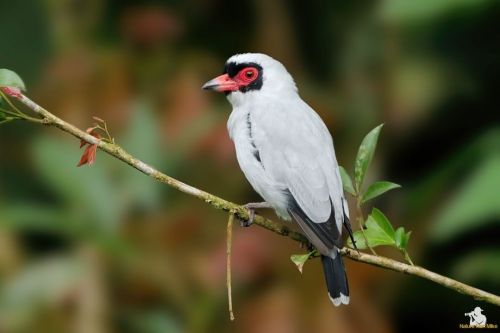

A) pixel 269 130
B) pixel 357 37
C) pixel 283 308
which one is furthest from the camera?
pixel 357 37

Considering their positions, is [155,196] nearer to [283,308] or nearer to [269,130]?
[283,308]

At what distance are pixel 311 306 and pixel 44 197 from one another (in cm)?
119

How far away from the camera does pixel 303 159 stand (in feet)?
6.58

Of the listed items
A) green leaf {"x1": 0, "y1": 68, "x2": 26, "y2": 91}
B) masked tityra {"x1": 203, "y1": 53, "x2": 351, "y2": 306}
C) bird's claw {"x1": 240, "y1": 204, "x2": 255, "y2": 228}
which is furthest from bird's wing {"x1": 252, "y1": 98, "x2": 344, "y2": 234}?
green leaf {"x1": 0, "y1": 68, "x2": 26, "y2": 91}

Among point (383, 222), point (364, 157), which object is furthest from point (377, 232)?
point (364, 157)

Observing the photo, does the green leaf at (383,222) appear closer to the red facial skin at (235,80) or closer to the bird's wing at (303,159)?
the bird's wing at (303,159)

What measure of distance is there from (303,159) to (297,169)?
3 centimetres

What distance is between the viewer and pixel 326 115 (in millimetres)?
3533

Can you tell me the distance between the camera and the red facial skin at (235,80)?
229 cm

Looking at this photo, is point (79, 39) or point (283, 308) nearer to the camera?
point (283, 308)

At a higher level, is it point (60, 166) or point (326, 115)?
point (326, 115)

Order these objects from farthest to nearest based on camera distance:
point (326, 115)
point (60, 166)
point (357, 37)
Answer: point (357, 37), point (326, 115), point (60, 166)

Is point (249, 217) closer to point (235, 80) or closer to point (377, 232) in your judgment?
point (377, 232)

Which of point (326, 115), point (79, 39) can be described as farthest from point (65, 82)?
point (326, 115)
